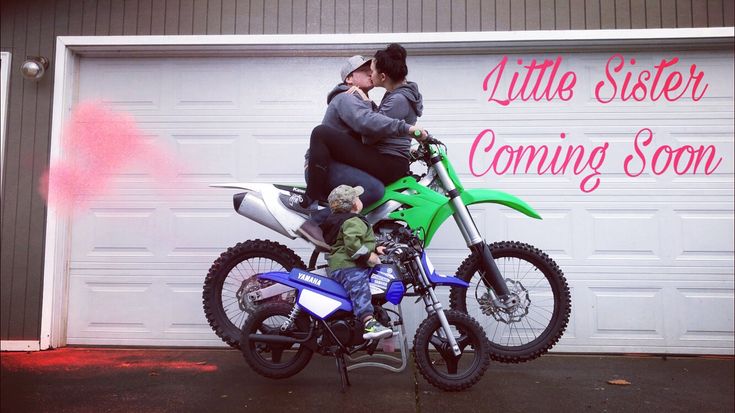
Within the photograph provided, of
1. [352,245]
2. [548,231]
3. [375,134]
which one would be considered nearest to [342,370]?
[352,245]

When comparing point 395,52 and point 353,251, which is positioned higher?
point 395,52

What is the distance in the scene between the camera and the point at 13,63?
4.03 meters

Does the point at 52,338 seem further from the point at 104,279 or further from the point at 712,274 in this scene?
the point at 712,274

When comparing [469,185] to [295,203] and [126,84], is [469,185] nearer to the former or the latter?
[295,203]

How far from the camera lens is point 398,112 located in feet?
9.92

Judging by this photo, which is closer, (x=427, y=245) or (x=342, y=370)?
(x=342, y=370)

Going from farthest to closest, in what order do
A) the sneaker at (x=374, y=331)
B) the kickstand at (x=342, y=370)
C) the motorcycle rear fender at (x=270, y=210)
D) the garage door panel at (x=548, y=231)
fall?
the garage door panel at (x=548, y=231)
the motorcycle rear fender at (x=270, y=210)
the kickstand at (x=342, y=370)
the sneaker at (x=374, y=331)

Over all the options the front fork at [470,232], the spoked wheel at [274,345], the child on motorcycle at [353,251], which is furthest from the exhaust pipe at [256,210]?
the front fork at [470,232]

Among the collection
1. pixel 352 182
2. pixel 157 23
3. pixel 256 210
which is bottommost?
pixel 256 210

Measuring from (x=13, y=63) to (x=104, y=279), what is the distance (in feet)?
6.27

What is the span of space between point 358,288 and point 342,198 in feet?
1.62

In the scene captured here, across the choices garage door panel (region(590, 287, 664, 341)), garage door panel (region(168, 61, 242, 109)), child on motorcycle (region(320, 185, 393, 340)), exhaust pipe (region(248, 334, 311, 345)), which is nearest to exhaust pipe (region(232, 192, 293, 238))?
child on motorcycle (region(320, 185, 393, 340))

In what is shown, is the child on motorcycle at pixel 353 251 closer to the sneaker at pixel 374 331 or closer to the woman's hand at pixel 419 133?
the sneaker at pixel 374 331

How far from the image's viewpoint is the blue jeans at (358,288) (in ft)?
8.49
